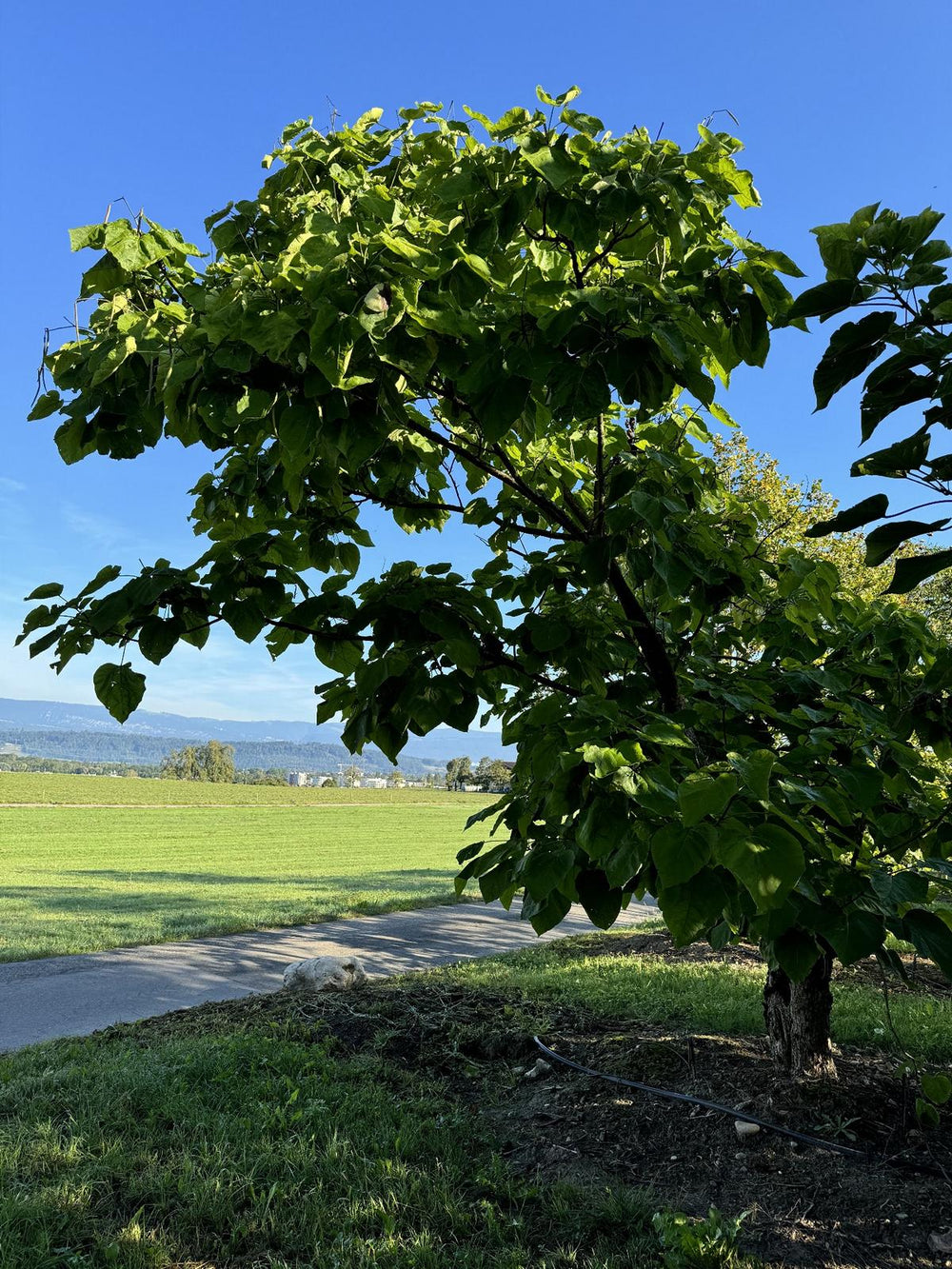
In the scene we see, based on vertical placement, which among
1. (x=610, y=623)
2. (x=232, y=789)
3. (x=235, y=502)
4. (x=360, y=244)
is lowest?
(x=232, y=789)

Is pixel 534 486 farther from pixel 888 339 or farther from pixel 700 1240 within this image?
pixel 700 1240

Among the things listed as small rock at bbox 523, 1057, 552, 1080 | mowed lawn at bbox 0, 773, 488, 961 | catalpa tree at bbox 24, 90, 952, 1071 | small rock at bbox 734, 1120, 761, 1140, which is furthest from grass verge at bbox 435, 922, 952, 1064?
mowed lawn at bbox 0, 773, 488, 961

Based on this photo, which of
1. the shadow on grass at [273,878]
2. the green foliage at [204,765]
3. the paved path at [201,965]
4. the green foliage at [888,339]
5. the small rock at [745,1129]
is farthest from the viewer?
the green foliage at [204,765]

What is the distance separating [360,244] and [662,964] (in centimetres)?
770

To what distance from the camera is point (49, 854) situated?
81.4 feet

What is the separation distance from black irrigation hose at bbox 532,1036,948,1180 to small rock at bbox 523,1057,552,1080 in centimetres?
12

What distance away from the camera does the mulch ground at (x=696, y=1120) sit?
337cm

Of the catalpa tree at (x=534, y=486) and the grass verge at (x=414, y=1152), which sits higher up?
the catalpa tree at (x=534, y=486)

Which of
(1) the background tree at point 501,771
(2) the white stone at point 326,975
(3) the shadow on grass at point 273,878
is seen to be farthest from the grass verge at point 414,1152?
(3) the shadow on grass at point 273,878

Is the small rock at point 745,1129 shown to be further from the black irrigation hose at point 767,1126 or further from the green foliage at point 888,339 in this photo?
the green foliage at point 888,339

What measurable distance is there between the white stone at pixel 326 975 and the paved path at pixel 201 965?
547 mm

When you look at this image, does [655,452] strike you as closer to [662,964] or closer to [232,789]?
[662,964]

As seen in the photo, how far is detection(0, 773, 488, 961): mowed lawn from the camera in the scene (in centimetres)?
1139

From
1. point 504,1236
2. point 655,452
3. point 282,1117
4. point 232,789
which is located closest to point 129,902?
point 282,1117
